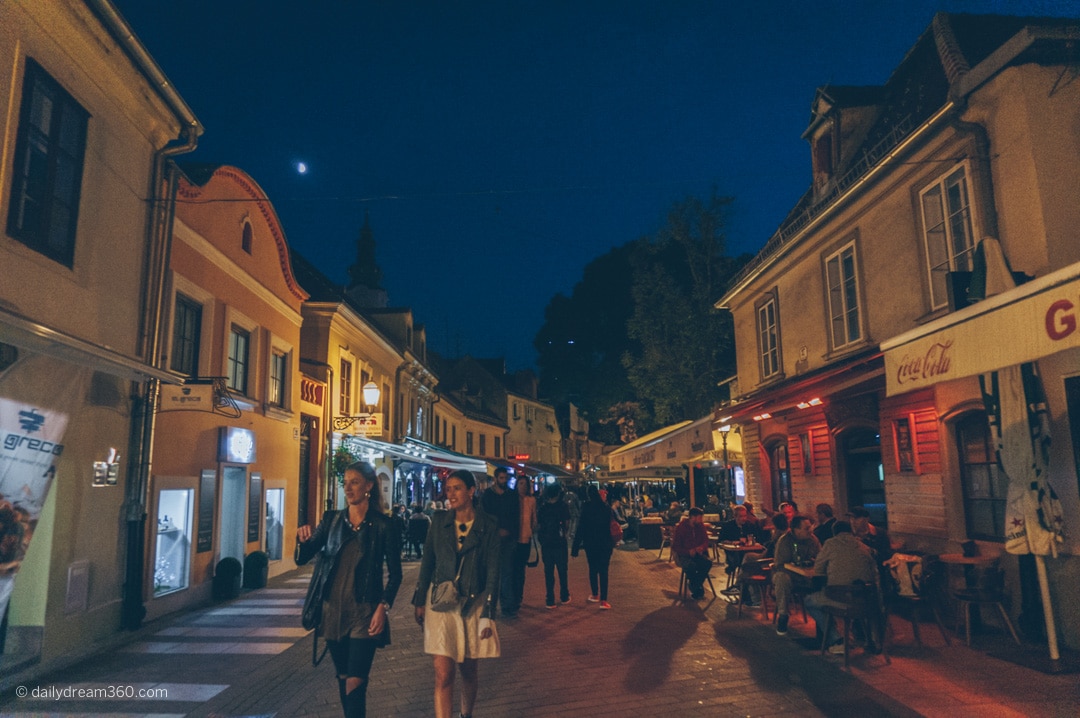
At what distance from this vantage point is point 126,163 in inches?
335

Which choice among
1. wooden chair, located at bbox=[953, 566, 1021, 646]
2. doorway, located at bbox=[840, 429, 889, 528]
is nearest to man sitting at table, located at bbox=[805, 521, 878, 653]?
wooden chair, located at bbox=[953, 566, 1021, 646]

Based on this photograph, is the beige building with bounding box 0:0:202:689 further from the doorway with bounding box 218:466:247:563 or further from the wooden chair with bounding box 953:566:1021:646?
the wooden chair with bounding box 953:566:1021:646

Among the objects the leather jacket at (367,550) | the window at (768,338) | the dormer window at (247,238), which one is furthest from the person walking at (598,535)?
the dormer window at (247,238)

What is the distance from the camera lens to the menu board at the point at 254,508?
40.7ft

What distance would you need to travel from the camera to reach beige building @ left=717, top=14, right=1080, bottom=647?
6859mm

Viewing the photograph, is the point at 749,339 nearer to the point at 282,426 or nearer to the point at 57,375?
the point at 282,426

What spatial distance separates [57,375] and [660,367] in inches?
753

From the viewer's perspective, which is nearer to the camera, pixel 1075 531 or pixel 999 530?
pixel 1075 531

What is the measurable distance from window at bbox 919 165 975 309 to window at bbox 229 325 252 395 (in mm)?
11020

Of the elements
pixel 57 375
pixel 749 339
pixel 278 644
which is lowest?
pixel 278 644

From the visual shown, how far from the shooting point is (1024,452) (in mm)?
6344

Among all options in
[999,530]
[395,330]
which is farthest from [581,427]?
[999,530]

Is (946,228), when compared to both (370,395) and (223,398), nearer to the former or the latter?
(223,398)

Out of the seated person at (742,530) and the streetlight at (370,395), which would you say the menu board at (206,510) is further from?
the seated person at (742,530)
